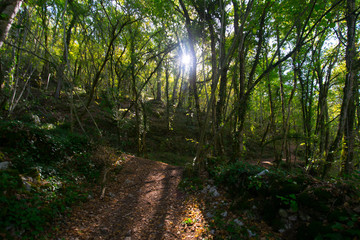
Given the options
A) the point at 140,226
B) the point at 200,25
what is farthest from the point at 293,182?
the point at 200,25

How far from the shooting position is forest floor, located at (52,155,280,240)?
3.25 m

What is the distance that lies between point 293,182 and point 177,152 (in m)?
10.3

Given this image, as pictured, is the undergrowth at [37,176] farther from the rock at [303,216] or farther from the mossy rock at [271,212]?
the rock at [303,216]

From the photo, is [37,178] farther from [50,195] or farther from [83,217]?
[83,217]

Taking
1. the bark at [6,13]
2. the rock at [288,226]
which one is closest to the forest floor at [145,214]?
the rock at [288,226]

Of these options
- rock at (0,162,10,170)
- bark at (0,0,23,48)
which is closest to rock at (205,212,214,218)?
rock at (0,162,10,170)

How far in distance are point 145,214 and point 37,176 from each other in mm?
2627

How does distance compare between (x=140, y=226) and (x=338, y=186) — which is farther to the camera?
(x=140, y=226)

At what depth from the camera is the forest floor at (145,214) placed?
3253 mm

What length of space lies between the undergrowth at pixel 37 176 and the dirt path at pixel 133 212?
41 cm

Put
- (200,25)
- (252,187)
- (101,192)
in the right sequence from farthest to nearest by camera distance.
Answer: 1. (200,25)
2. (101,192)
3. (252,187)

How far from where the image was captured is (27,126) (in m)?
4.85

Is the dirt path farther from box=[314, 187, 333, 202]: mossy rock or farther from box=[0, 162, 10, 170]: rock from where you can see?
box=[314, 187, 333, 202]: mossy rock

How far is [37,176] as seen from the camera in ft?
12.1
